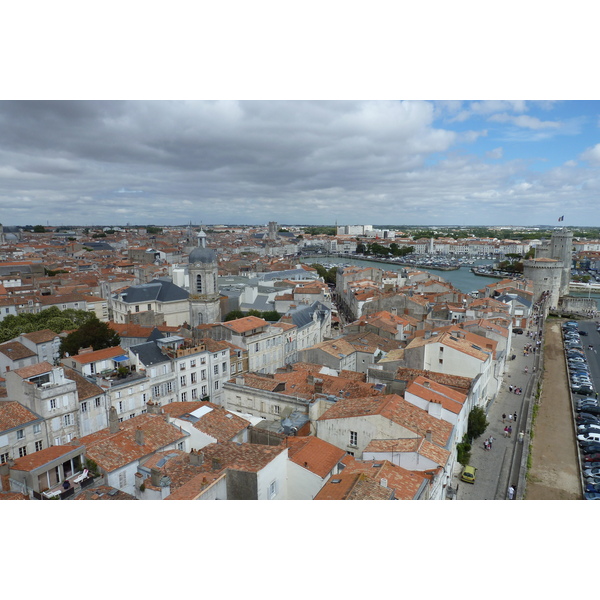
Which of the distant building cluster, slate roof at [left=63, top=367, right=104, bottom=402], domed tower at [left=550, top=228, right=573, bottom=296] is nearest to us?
the distant building cluster

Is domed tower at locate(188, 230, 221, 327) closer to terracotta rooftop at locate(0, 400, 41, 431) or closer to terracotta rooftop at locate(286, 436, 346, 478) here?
terracotta rooftop at locate(0, 400, 41, 431)

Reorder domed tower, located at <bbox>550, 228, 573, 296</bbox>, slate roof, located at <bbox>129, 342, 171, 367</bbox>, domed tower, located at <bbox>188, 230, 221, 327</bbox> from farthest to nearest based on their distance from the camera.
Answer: domed tower, located at <bbox>550, 228, 573, 296</bbox> < domed tower, located at <bbox>188, 230, 221, 327</bbox> < slate roof, located at <bbox>129, 342, 171, 367</bbox>

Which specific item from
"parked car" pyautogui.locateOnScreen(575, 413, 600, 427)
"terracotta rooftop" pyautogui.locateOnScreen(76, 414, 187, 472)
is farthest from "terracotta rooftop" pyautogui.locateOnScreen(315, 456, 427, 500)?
"parked car" pyautogui.locateOnScreen(575, 413, 600, 427)

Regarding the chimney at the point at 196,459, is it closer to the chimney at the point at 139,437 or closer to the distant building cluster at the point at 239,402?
the distant building cluster at the point at 239,402

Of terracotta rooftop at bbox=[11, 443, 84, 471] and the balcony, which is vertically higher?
terracotta rooftop at bbox=[11, 443, 84, 471]

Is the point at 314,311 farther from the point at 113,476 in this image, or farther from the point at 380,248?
the point at 380,248

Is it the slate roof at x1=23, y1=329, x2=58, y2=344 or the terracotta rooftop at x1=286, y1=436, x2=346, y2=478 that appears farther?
the slate roof at x1=23, y1=329, x2=58, y2=344

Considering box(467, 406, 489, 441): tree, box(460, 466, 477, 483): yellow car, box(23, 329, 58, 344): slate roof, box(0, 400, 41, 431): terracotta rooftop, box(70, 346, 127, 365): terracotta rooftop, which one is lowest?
box(460, 466, 477, 483): yellow car

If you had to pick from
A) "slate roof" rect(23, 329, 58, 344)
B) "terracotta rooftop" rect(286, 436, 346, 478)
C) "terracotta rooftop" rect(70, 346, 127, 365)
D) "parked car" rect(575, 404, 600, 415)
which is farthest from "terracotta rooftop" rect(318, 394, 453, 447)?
"slate roof" rect(23, 329, 58, 344)
